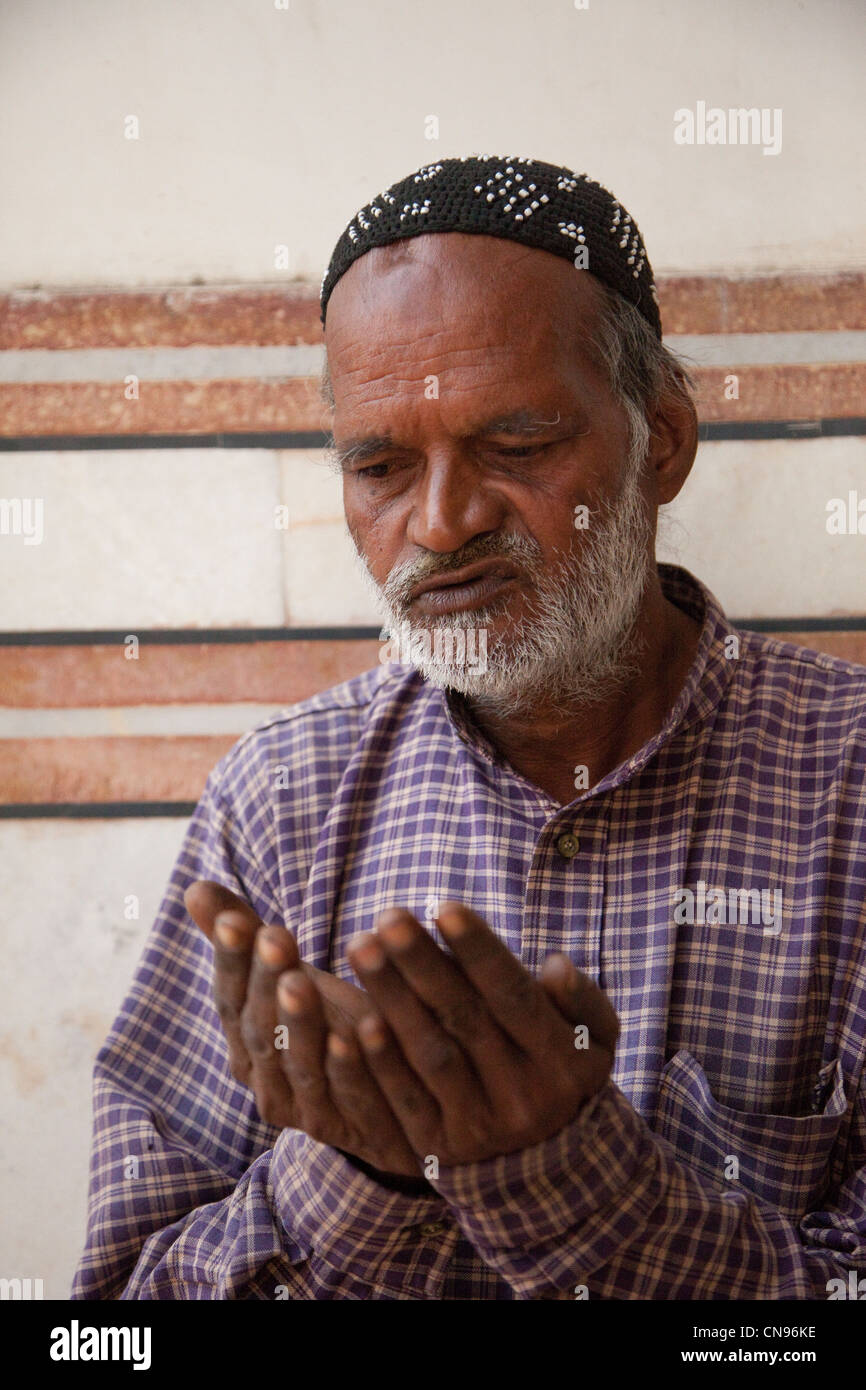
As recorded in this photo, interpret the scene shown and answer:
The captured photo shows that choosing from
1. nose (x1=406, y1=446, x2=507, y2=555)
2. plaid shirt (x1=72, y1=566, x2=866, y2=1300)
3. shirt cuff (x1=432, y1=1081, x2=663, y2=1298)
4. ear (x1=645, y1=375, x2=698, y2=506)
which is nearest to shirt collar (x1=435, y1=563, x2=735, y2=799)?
plaid shirt (x1=72, y1=566, x2=866, y2=1300)

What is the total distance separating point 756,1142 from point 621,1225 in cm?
32

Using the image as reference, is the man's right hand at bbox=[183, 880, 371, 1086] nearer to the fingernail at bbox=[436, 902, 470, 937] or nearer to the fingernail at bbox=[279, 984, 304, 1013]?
the fingernail at bbox=[279, 984, 304, 1013]

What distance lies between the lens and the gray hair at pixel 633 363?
4.91 ft

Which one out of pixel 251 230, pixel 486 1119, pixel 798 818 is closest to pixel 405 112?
pixel 251 230

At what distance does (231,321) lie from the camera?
6.51 feet

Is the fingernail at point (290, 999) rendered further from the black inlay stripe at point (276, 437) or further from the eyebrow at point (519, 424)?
the black inlay stripe at point (276, 437)

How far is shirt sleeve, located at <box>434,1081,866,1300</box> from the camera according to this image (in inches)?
42.1

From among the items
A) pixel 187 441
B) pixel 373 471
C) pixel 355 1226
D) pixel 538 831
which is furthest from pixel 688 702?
pixel 187 441

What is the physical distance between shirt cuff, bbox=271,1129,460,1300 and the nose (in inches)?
28.6

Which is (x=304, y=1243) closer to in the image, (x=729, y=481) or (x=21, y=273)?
(x=729, y=481)

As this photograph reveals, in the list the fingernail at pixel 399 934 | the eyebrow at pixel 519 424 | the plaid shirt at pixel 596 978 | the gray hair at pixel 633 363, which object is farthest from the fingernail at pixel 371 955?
the gray hair at pixel 633 363

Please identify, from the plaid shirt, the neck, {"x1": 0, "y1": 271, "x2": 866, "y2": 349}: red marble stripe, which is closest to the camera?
the plaid shirt

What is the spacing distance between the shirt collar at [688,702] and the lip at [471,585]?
201mm

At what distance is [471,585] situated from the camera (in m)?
1.44
